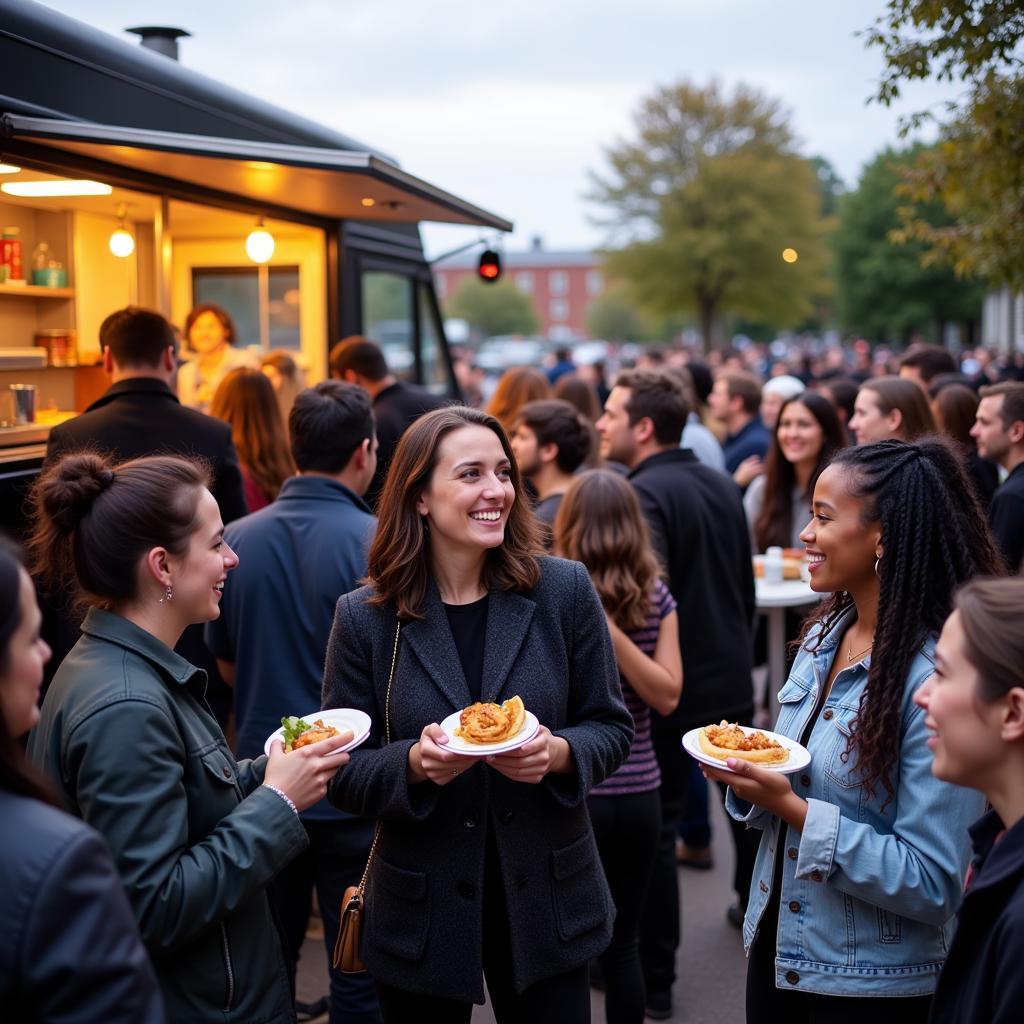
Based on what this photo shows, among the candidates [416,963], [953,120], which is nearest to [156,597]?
[416,963]

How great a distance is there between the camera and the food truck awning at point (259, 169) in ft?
15.8

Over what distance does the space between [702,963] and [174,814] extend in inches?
133

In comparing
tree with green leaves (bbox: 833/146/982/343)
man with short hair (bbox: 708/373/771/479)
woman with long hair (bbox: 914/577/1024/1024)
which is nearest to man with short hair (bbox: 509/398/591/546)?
woman with long hair (bbox: 914/577/1024/1024)

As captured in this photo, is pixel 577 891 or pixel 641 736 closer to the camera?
pixel 577 891

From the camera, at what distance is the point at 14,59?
466 cm

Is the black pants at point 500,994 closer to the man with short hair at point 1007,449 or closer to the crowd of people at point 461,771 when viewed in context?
the crowd of people at point 461,771

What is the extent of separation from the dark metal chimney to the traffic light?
2.72 metres

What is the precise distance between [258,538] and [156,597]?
4.65ft

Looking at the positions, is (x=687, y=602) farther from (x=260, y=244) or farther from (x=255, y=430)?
(x=260, y=244)

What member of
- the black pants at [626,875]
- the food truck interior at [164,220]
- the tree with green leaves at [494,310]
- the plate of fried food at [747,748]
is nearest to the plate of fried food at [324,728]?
the plate of fried food at [747,748]

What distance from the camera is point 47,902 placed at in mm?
1553

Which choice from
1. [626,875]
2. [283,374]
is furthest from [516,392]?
[626,875]

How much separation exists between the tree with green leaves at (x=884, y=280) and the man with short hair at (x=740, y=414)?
48.7 m

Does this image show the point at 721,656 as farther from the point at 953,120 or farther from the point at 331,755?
the point at 953,120
